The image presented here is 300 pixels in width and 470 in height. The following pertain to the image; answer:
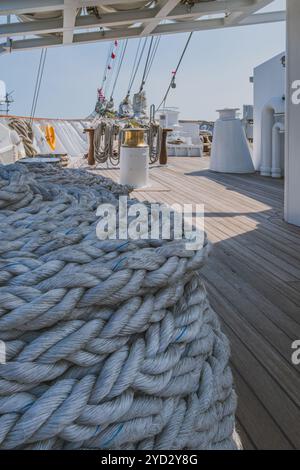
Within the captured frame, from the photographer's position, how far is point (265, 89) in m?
6.44

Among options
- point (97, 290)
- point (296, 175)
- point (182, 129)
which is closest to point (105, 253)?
point (97, 290)

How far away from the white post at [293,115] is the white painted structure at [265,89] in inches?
106

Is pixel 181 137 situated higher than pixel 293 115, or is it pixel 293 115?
pixel 181 137

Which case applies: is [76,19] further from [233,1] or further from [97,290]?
[97,290]

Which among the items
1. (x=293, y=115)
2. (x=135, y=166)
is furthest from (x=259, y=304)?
(x=135, y=166)

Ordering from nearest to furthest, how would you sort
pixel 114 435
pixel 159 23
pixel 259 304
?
pixel 114 435, pixel 259 304, pixel 159 23

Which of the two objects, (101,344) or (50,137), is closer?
(101,344)

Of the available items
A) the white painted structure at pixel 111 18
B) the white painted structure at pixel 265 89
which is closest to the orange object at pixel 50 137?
the white painted structure at pixel 111 18

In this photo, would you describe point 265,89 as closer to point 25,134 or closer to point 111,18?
point 111,18

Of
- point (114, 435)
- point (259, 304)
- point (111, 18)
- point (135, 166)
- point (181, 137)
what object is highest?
point (111, 18)

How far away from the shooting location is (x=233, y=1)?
474 centimetres

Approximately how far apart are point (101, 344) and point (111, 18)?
5071mm

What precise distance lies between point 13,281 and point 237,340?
111 centimetres

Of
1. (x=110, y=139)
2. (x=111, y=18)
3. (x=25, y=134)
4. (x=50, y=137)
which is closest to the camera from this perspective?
(x=111, y=18)
